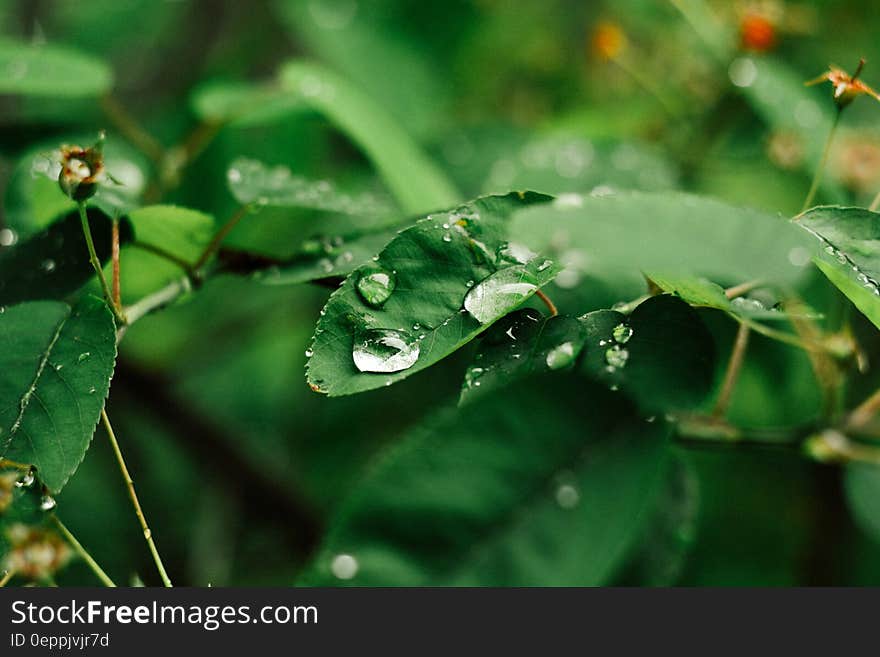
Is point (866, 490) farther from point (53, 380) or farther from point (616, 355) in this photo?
point (53, 380)

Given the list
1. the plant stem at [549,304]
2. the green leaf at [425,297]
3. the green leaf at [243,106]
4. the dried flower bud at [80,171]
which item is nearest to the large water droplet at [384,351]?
the green leaf at [425,297]

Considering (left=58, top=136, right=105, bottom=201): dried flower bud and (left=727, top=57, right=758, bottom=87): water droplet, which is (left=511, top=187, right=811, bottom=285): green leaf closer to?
(left=58, top=136, right=105, bottom=201): dried flower bud

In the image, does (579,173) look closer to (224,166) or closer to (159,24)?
(224,166)

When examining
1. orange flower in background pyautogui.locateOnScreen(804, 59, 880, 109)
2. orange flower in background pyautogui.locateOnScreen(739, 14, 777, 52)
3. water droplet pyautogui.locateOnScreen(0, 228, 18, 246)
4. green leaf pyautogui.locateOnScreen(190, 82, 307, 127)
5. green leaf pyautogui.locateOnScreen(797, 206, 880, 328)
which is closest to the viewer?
green leaf pyautogui.locateOnScreen(797, 206, 880, 328)

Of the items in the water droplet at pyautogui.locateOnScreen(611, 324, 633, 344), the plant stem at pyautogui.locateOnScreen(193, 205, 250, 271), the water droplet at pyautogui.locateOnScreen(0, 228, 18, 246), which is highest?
the water droplet at pyautogui.locateOnScreen(611, 324, 633, 344)

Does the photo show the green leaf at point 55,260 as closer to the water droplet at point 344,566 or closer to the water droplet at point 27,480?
the water droplet at point 27,480

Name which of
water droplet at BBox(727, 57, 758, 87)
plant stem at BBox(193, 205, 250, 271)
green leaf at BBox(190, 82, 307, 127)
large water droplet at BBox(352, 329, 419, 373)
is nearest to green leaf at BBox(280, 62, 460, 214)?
green leaf at BBox(190, 82, 307, 127)

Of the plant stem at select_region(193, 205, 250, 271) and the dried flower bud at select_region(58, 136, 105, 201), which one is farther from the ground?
the dried flower bud at select_region(58, 136, 105, 201)

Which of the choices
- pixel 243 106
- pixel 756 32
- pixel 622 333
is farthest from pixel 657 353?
pixel 756 32
